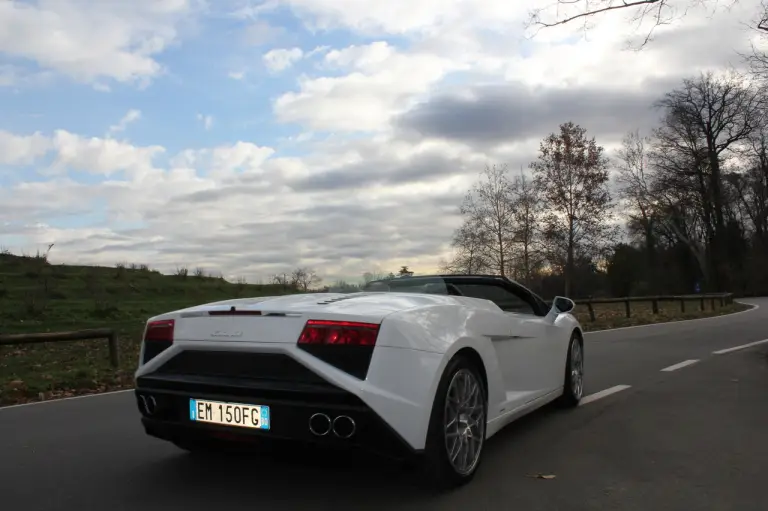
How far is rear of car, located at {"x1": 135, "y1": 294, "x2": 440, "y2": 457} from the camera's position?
345cm

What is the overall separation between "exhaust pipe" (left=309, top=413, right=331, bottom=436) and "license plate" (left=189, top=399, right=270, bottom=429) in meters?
0.27

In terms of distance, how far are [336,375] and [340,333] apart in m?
0.23

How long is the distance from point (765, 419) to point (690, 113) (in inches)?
1939

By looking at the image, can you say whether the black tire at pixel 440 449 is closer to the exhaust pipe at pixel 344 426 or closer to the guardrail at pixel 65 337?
the exhaust pipe at pixel 344 426

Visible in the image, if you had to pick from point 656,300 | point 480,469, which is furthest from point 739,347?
point 656,300

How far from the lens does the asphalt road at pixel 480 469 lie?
375cm

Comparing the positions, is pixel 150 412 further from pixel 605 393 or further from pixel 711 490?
pixel 605 393

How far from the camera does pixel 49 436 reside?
5734mm

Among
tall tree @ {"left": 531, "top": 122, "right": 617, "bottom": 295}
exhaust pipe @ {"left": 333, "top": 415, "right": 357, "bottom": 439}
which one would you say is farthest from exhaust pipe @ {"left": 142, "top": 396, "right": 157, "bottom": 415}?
tall tree @ {"left": 531, "top": 122, "right": 617, "bottom": 295}

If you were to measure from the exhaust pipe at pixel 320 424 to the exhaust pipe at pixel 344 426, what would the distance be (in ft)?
0.12

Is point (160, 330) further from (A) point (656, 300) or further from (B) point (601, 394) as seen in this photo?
(A) point (656, 300)

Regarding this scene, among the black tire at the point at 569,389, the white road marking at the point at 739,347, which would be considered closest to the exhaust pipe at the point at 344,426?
the black tire at the point at 569,389

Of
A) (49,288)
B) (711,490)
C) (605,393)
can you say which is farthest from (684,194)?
(711,490)

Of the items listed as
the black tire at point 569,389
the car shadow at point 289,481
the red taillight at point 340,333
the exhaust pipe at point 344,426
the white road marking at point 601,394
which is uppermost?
the red taillight at point 340,333
